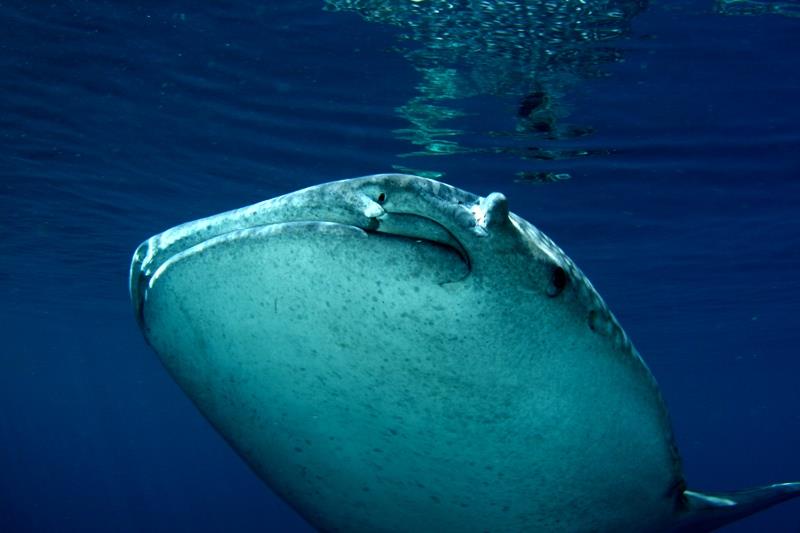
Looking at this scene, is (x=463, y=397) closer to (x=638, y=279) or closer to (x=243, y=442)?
(x=243, y=442)

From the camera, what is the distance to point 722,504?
11.4 feet

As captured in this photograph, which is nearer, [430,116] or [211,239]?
[211,239]

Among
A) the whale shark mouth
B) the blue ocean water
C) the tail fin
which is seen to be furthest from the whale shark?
the blue ocean water

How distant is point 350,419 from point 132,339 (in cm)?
5463

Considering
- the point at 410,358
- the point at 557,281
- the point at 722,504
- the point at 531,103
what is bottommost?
the point at 722,504

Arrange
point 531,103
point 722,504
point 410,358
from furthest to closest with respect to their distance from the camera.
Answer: point 531,103
point 722,504
point 410,358

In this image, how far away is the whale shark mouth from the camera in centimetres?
174

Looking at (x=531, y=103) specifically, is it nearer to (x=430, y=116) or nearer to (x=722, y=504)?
(x=430, y=116)

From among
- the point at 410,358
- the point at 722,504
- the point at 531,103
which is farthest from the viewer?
the point at 531,103

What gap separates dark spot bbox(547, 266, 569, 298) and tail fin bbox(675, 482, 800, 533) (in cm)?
203

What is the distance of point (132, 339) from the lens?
50625 millimetres

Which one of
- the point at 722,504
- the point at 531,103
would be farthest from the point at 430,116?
the point at 722,504

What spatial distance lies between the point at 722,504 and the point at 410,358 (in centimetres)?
283

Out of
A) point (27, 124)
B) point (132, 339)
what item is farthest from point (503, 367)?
point (132, 339)
